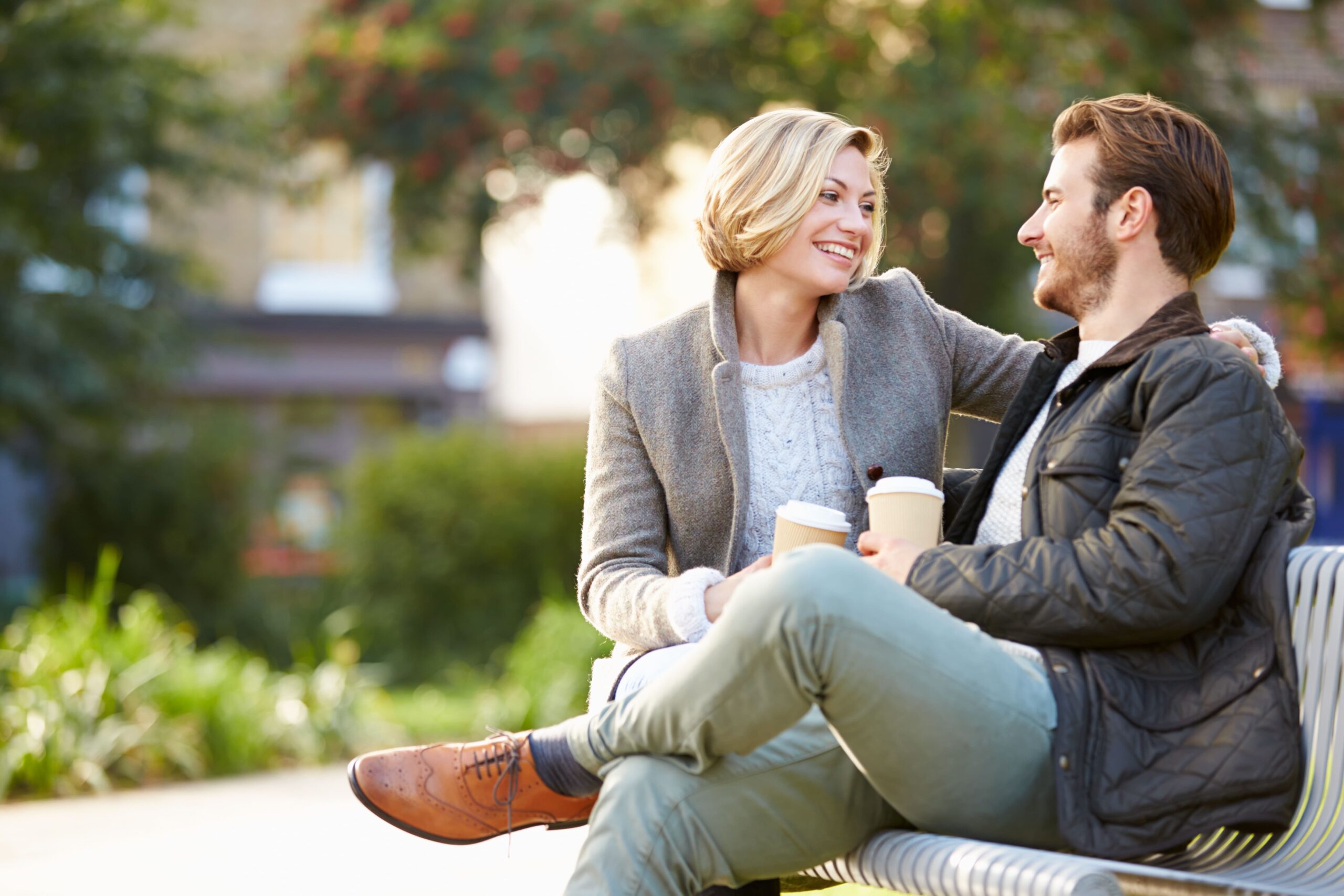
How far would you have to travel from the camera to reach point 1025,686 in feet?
8.13

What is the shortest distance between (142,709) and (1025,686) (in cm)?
528

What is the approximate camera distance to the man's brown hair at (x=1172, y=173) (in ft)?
9.06

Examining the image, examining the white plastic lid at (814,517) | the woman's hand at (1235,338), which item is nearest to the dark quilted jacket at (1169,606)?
the white plastic lid at (814,517)

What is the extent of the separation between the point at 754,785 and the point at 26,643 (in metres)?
5.80

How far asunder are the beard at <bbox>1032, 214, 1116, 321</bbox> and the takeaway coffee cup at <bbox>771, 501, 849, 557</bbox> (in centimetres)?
59

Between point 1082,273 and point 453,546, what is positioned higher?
point 1082,273

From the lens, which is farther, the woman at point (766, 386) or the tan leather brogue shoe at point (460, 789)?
the woman at point (766, 386)

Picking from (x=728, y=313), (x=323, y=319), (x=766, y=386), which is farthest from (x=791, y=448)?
(x=323, y=319)

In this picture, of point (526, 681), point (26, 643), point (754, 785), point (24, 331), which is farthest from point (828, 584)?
point (24, 331)

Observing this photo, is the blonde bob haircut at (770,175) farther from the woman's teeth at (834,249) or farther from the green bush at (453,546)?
the green bush at (453,546)

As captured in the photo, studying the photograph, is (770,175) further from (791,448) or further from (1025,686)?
(1025,686)

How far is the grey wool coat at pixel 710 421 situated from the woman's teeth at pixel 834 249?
0.47 feet

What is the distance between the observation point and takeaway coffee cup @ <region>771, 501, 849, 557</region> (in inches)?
108

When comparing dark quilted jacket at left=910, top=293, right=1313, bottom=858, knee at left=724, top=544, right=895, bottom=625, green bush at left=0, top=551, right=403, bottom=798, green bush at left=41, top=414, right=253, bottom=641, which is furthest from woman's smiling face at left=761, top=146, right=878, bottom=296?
green bush at left=41, top=414, right=253, bottom=641
